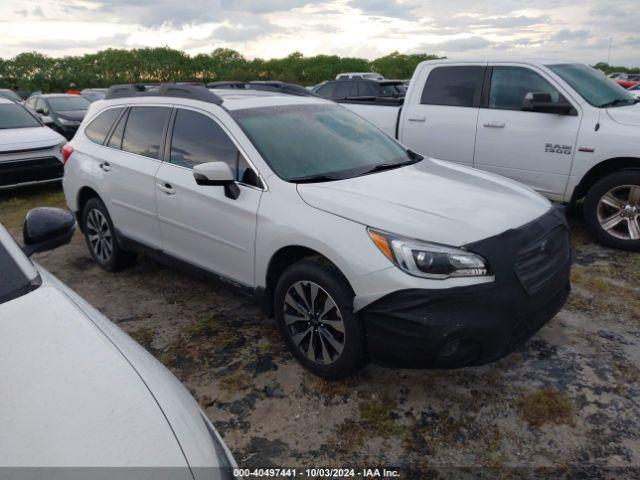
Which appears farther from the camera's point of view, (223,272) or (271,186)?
(223,272)

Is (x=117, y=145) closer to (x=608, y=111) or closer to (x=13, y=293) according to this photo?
(x=13, y=293)

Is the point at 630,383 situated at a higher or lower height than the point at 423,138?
lower

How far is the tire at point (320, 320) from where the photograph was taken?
289 centimetres

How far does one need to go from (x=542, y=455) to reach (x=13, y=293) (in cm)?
258

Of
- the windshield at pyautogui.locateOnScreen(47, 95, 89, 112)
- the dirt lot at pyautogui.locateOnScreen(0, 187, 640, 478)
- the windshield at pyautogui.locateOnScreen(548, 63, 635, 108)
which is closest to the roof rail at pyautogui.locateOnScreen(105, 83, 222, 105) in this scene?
the dirt lot at pyautogui.locateOnScreen(0, 187, 640, 478)

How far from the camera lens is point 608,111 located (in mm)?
5152

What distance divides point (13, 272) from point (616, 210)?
538 cm

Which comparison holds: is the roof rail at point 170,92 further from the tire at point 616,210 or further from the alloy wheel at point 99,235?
the tire at point 616,210

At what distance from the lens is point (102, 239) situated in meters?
5.03

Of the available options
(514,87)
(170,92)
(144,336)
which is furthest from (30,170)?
(514,87)

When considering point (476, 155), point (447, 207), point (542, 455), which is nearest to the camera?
point (542, 455)

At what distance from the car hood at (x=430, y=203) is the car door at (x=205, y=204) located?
0.50 metres

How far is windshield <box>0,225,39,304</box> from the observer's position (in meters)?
2.00

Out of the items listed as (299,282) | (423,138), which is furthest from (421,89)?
(299,282)
